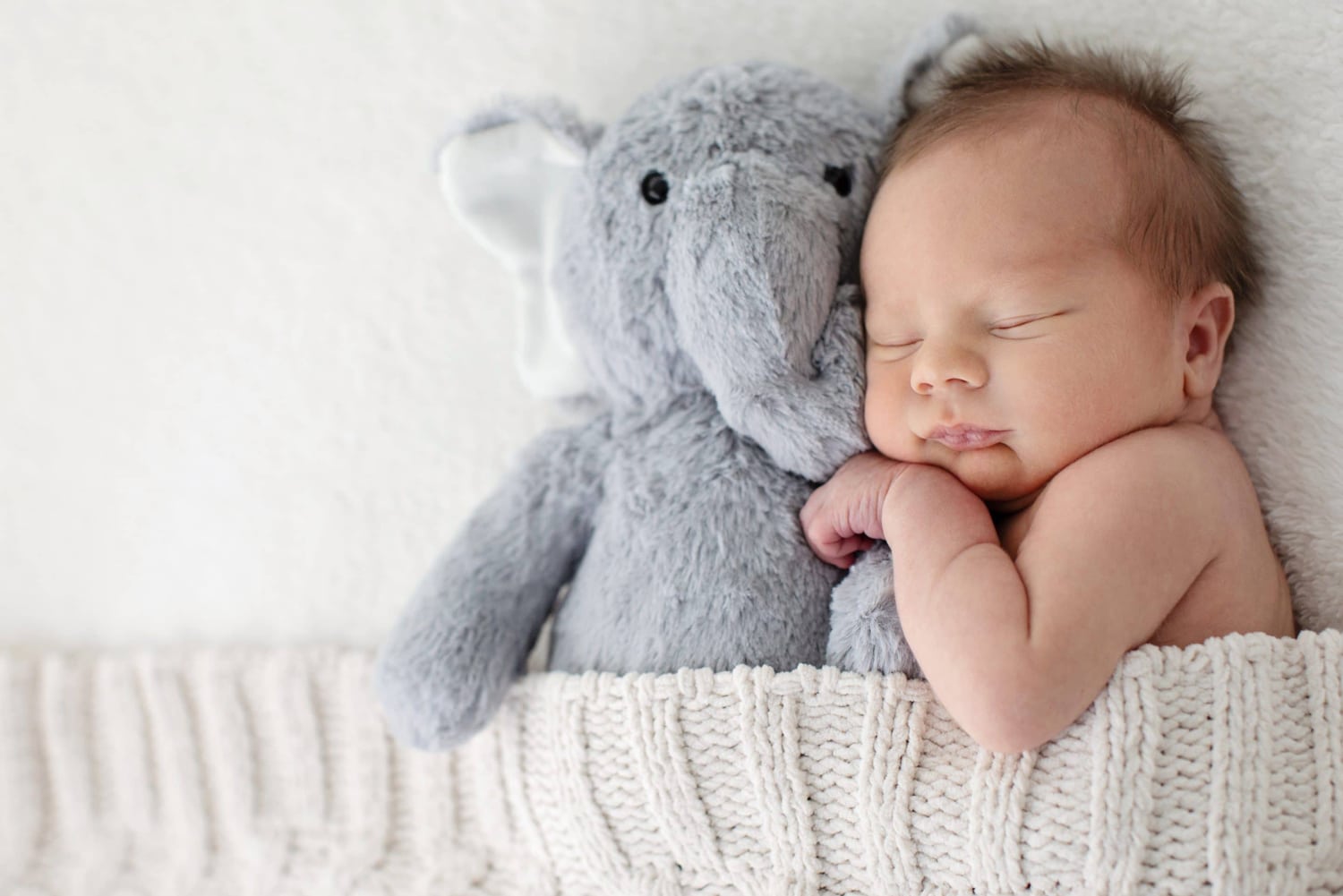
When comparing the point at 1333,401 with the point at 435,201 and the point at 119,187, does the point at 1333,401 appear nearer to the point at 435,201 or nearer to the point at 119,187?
the point at 435,201

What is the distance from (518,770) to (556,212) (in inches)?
20.2

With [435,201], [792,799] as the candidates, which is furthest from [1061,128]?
[435,201]

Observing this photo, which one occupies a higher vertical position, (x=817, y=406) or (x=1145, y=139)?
(x=1145, y=139)

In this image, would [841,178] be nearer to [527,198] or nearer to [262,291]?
[527,198]

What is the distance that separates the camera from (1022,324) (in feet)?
2.43

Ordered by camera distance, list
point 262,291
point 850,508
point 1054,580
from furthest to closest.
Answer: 1. point 262,291
2. point 850,508
3. point 1054,580

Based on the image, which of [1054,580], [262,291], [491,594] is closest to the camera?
[1054,580]

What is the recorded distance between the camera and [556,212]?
938mm

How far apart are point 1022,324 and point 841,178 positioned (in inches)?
8.3

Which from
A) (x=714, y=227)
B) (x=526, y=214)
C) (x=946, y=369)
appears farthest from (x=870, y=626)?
(x=526, y=214)

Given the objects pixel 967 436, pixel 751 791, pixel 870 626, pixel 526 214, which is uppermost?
pixel 526 214

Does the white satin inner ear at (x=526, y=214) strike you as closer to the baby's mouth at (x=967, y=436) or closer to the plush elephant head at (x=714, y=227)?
the plush elephant head at (x=714, y=227)

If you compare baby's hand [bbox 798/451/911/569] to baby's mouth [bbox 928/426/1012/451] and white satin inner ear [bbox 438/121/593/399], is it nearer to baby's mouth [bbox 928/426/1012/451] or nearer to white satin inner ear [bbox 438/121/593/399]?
baby's mouth [bbox 928/426/1012/451]

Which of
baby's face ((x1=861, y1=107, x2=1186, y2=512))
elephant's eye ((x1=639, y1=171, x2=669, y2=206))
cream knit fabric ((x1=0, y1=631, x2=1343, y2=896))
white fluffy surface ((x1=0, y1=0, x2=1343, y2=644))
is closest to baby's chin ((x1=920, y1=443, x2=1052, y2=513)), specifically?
baby's face ((x1=861, y1=107, x2=1186, y2=512))
